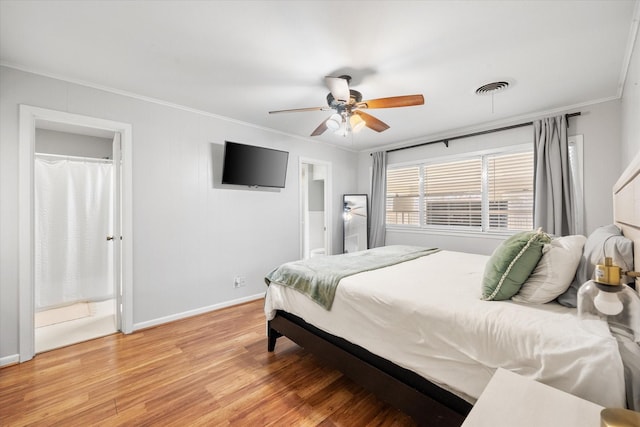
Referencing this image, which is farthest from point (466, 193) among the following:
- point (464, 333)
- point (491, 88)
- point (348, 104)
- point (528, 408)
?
point (528, 408)

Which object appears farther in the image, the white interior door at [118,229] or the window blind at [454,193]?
the window blind at [454,193]

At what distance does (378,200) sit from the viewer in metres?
4.94

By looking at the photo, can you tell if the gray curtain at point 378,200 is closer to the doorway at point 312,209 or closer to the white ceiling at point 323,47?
the doorway at point 312,209

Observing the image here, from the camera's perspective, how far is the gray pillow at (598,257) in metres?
1.23

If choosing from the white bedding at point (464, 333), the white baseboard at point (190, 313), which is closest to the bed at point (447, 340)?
the white bedding at point (464, 333)

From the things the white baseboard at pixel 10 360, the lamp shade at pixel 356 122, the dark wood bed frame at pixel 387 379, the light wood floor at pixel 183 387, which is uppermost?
the lamp shade at pixel 356 122

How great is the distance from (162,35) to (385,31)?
5.06 ft

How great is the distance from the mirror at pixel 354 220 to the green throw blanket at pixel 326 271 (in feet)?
6.83

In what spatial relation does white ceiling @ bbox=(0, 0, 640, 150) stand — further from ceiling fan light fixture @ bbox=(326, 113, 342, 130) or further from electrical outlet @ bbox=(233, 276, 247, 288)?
electrical outlet @ bbox=(233, 276, 247, 288)

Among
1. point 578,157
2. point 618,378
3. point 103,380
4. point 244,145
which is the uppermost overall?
point 244,145

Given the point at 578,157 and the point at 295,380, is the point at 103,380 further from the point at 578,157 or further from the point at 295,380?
the point at 578,157

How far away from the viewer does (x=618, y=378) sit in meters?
0.93

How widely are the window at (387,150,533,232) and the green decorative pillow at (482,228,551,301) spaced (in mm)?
2445

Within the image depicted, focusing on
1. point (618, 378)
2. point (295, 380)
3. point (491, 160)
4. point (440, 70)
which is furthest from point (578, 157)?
point (295, 380)
